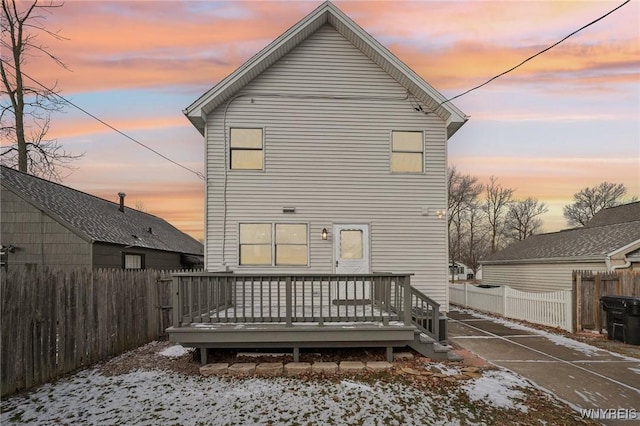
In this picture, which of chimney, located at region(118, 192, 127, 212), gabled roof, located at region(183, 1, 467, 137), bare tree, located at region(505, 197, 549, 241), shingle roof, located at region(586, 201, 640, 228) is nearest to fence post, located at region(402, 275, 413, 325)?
gabled roof, located at region(183, 1, 467, 137)

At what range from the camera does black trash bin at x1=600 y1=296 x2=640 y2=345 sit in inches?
339

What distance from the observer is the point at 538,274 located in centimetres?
1811

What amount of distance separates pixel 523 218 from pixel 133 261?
48338 millimetres

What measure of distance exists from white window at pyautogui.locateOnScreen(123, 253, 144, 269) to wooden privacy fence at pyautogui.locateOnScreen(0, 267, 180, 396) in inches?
263

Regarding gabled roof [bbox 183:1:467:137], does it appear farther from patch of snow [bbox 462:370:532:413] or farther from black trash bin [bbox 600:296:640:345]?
patch of snow [bbox 462:370:532:413]

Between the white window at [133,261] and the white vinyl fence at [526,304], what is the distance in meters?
14.5

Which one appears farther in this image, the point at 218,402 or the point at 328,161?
the point at 328,161

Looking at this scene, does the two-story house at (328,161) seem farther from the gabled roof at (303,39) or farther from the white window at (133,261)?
the white window at (133,261)

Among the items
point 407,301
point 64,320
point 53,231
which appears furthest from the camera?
point 53,231

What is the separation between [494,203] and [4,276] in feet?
162

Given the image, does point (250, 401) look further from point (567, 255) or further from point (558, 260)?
point (558, 260)

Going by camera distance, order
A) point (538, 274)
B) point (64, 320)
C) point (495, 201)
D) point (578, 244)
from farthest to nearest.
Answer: point (495, 201) < point (538, 274) < point (578, 244) < point (64, 320)

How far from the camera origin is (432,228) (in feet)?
33.6

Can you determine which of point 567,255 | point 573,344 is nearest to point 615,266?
point 567,255
